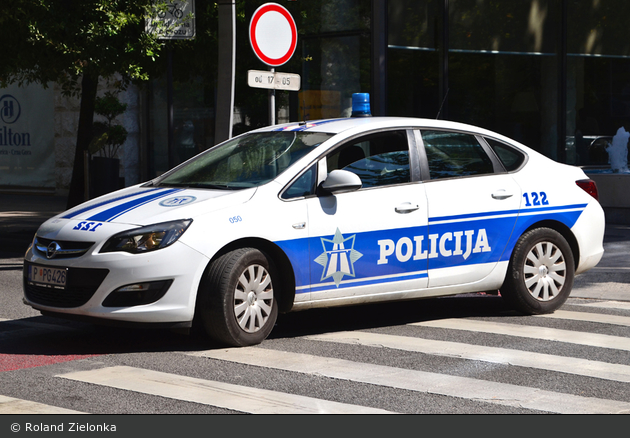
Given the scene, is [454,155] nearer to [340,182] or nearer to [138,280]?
[340,182]

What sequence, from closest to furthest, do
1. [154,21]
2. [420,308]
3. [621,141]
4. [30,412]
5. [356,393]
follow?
[30,412], [356,393], [420,308], [154,21], [621,141]

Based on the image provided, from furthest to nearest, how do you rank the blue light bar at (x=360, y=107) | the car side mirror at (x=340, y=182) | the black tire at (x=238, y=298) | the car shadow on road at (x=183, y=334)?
1. the blue light bar at (x=360, y=107)
2. the car side mirror at (x=340, y=182)
3. the car shadow on road at (x=183, y=334)
4. the black tire at (x=238, y=298)

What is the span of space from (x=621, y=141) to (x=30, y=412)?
14.0 metres

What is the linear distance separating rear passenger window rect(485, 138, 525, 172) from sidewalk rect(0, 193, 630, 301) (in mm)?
1876

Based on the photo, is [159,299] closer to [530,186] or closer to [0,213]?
[530,186]

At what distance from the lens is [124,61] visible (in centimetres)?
1209

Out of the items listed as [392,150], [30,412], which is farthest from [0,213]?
[30,412]

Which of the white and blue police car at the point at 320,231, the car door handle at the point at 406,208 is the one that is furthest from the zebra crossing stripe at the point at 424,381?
the car door handle at the point at 406,208

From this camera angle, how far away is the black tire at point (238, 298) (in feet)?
20.1

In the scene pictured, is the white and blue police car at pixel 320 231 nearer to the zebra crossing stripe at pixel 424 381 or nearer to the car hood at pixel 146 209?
the car hood at pixel 146 209

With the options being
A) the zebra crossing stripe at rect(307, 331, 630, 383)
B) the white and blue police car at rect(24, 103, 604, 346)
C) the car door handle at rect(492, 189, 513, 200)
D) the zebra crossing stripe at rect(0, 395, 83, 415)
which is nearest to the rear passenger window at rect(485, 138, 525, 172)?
the white and blue police car at rect(24, 103, 604, 346)

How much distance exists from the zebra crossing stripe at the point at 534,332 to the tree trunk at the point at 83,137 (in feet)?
28.4

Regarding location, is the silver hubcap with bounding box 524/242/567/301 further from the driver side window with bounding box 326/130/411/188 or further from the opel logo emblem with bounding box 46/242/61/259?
the opel logo emblem with bounding box 46/242/61/259

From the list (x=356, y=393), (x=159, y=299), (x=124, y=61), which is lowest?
(x=356, y=393)
